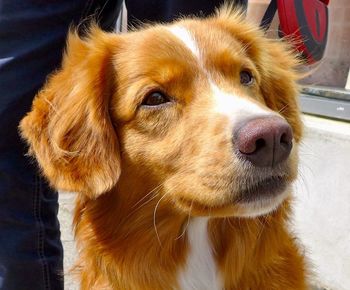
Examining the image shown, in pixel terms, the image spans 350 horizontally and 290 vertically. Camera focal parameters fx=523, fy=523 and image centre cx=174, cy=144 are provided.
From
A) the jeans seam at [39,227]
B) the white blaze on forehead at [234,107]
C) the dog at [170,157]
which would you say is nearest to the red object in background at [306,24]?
the dog at [170,157]

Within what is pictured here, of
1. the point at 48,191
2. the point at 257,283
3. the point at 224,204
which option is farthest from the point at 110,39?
the point at 257,283

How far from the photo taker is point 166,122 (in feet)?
6.14

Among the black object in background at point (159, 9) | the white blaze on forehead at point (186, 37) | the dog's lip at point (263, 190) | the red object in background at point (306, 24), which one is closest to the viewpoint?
the dog's lip at point (263, 190)

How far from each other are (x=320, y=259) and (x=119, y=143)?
1.86m

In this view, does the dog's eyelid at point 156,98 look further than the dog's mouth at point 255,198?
Yes

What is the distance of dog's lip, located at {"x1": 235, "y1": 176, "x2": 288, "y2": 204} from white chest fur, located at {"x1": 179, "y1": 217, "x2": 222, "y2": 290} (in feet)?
1.37

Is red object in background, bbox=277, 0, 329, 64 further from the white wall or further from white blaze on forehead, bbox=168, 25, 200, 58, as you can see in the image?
the white wall

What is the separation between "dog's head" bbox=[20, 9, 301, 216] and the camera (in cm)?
165

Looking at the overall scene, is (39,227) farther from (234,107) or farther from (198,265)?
(234,107)

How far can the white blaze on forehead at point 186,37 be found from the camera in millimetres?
1970

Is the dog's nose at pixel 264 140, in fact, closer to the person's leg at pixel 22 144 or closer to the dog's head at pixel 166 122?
the dog's head at pixel 166 122

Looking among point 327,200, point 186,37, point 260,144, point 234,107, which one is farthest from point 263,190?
point 327,200

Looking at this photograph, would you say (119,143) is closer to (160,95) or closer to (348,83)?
(160,95)

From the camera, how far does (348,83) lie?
341cm
